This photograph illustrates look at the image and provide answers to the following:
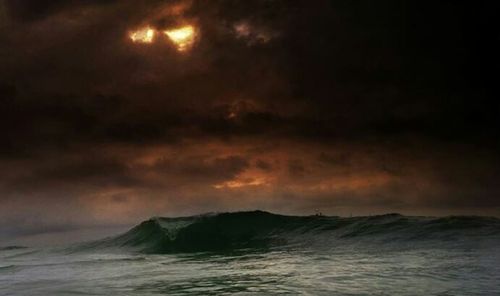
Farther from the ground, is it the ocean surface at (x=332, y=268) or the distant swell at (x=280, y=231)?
the distant swell at (x=280, y=231)

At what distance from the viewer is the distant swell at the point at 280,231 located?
65.2ft

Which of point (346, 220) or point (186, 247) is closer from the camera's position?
point (186, 247)

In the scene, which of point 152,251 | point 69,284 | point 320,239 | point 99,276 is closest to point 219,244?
point 152,251

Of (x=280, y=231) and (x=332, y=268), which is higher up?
(x=280, y=231)

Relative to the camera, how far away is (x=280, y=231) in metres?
28.0

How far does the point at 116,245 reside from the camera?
29.9 metres

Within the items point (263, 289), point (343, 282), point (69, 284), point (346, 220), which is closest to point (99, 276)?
point (69, 284)

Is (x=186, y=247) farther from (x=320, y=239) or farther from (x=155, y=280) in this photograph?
(x=155, y=280)

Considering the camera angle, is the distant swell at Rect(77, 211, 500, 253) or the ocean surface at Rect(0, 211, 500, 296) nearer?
the ocean surface at Rect(0, 211, 500, 296)

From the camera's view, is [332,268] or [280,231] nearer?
[332,268]

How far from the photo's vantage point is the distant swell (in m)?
19.9

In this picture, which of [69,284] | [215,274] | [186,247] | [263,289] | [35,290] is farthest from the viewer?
[186,247]

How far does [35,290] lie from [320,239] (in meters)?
→ 15.0

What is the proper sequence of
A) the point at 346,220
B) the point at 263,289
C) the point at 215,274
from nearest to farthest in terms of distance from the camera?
1. the point at 263,289
2. the point at 215,274
3. the point at 346,220
